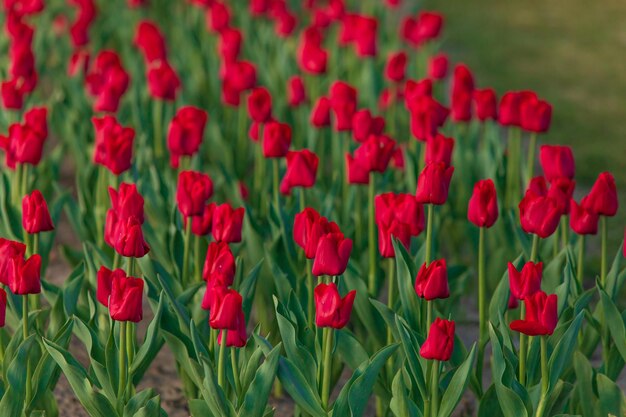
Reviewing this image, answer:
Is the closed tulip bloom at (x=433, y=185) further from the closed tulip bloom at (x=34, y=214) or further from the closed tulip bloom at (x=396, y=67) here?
the closed tulip bloom at (x=396, y=67)

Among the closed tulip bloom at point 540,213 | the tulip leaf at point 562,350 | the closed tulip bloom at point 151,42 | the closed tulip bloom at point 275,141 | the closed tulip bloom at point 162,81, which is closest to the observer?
the tulip leaf at point 562,350

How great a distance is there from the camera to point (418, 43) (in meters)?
6.14

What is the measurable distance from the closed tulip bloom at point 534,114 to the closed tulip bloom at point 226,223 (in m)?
1.30

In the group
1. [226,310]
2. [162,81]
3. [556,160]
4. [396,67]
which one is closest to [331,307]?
[226,310]

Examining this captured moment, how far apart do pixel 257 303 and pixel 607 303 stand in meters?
1.24

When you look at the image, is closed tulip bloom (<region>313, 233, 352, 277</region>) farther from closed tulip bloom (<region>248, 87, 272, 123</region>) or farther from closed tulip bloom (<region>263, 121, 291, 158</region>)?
closed tulip bloom (<region>248, 87, 272, 123</region>)

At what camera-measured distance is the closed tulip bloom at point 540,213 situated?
343 centimetres

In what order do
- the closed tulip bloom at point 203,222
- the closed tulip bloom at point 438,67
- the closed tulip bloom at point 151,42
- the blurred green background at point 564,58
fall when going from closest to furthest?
the closed tulip bloom at point 203,222
the closed tulip bloom at point 438,67
the closed tulip bloom at point 151,42
the blurred green background at point 564,58

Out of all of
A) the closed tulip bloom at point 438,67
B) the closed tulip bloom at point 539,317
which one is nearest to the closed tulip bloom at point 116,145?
the closed tulip bloom at point 539,317

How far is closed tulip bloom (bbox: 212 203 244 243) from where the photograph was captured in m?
3.48

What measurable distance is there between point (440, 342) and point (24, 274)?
3.47 feet

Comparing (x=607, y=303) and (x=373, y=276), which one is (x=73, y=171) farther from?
(x=607, y=303)

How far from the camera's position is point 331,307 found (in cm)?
308

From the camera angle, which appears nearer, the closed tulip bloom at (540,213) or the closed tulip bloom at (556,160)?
the closed tulip bloom at (540,213)
